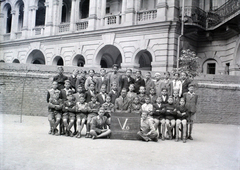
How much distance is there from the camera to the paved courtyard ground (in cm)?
608

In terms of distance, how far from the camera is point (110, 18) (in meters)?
22.5

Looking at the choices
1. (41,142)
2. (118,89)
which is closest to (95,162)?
(41,142)

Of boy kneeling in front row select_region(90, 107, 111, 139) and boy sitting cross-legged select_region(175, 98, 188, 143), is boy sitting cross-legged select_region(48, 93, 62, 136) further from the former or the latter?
boy sitting cross-legged select_region(175, 98, 188, 143)

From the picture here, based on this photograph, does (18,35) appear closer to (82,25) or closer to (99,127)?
(82,25)

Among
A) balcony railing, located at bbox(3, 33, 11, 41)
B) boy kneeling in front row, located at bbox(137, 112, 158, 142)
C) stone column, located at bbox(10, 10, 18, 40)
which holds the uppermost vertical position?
stone column, located at bbox(10, 10, 18, 40)

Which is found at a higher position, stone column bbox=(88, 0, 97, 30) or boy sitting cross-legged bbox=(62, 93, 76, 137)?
stone column bbox=(88, 0, 97, 30)

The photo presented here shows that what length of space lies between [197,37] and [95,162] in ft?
58.2

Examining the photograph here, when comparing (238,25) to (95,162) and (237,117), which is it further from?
(95,162)

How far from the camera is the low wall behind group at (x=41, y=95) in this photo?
15.3 m

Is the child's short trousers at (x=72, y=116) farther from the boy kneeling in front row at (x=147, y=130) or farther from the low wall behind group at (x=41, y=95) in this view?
the low wall behind group at (x=41, y=95)

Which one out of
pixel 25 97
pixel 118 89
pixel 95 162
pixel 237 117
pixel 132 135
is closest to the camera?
pixel 95 162

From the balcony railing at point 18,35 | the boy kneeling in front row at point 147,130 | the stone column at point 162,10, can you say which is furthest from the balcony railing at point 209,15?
the balcony railing at point 18,35

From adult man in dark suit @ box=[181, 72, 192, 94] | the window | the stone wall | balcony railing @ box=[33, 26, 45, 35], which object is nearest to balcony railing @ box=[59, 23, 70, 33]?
balcony railing @ box=[33, 26, 45, 35]

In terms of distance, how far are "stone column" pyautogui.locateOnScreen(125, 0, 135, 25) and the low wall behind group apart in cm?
658
